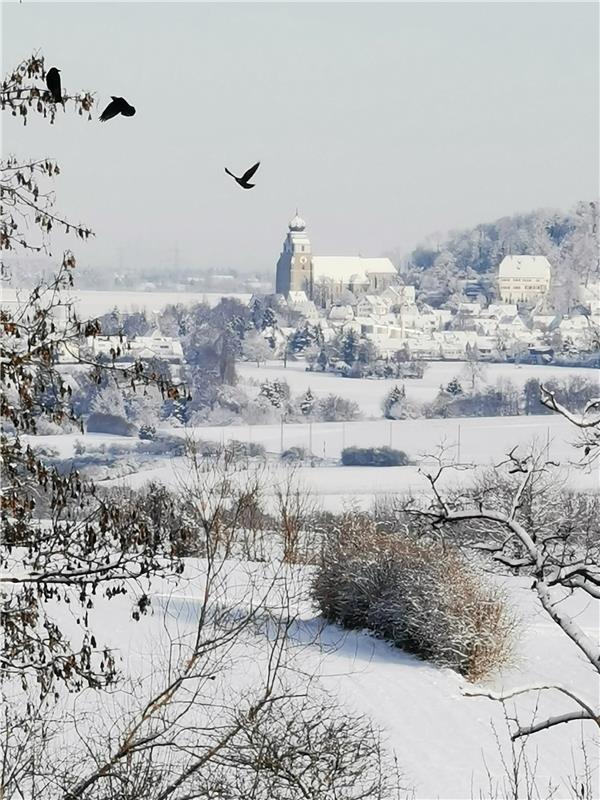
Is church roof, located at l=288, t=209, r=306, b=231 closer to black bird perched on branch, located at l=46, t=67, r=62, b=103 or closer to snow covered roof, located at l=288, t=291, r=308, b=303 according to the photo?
snow covered roof, located at l=288, t=291, r=308, b=303

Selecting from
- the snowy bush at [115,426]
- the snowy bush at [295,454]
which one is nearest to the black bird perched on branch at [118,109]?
the snowy bush at [295,454]

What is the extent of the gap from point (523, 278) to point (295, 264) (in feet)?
73.1

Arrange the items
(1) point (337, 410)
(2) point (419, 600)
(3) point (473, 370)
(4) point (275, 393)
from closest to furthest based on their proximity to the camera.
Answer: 1. (2) point (419, 600)
2. (1) point (337, 410)
3. (4) point (275, 393)
4. (3) point (473, 370)

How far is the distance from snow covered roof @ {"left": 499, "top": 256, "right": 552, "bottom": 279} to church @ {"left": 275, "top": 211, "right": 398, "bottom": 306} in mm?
12615

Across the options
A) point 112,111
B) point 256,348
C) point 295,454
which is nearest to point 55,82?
point 112,111

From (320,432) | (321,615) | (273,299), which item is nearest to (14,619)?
(321,615)

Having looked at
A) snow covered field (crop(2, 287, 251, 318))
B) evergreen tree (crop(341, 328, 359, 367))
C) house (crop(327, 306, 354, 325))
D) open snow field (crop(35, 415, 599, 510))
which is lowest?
open snow field (crop(35, 415, 599, 510))

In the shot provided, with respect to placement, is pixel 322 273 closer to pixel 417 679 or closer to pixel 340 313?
pixel 340 313

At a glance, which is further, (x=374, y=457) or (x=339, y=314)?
(x=339, y=314)

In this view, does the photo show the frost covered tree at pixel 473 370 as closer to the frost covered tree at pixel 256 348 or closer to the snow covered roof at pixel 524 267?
the frost covered tree at pixel 256 348

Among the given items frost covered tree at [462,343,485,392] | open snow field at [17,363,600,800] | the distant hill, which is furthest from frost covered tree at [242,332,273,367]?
open snow field at [17,363,600,800]

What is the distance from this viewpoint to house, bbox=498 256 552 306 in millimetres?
124469

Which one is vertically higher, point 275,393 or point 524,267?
point 524,267

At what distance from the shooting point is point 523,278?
127125mm
